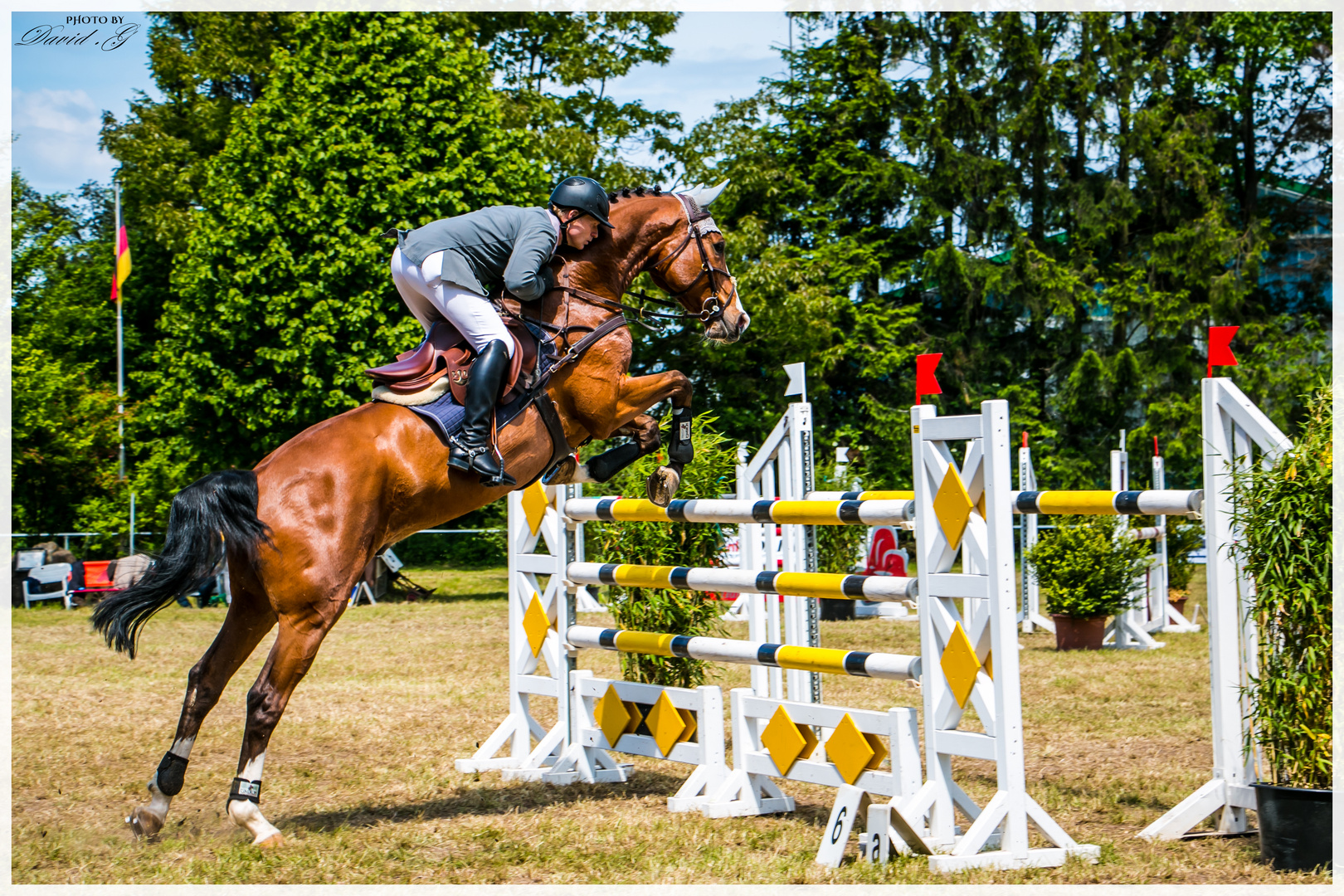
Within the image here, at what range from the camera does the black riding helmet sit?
16.2 ft

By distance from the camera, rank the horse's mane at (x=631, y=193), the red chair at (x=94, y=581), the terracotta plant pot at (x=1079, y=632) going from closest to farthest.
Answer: the horse's mane at (x=631, y=193)
the terracotta plant pot at (x=1079, y=632)
the red chair at (x=94, y=581)

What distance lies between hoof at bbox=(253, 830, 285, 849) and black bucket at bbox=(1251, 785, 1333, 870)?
3246mm

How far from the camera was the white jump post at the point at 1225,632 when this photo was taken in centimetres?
409

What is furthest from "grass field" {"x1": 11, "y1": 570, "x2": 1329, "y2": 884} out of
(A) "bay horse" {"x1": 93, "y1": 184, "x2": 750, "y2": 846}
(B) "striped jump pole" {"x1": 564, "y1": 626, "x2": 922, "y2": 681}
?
(B) "striped jump pole" {"x1": 564, "y1": 626, "x2": 922, "y2": 681}

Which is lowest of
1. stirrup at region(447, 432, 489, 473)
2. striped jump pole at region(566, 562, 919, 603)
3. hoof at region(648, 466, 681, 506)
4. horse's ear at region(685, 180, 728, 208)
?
striped jump pole at region(566, 562, 919, 603)

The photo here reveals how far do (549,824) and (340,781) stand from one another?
143 cm

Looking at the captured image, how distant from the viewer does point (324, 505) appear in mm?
4410

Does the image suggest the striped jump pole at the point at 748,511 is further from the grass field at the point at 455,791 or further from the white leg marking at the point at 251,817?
the white leg marking at the point at 251,817

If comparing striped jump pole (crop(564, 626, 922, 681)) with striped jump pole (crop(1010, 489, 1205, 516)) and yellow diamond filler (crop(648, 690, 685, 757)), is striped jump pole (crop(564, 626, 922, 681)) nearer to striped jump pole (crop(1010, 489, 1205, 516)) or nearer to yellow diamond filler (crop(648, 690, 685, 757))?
yellow diamond filler (crop(648, 690, 685, 757))

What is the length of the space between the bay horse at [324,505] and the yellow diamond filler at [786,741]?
0.99 m

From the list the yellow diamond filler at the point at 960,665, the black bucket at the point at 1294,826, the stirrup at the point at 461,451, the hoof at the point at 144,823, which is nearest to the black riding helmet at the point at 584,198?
the stirrup at the point at 461,451

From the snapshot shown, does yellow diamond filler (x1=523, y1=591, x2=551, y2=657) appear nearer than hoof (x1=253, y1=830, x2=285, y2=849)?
No

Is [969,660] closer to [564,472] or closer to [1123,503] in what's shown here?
[1123,503]

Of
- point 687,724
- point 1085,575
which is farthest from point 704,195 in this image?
point 1085,575
